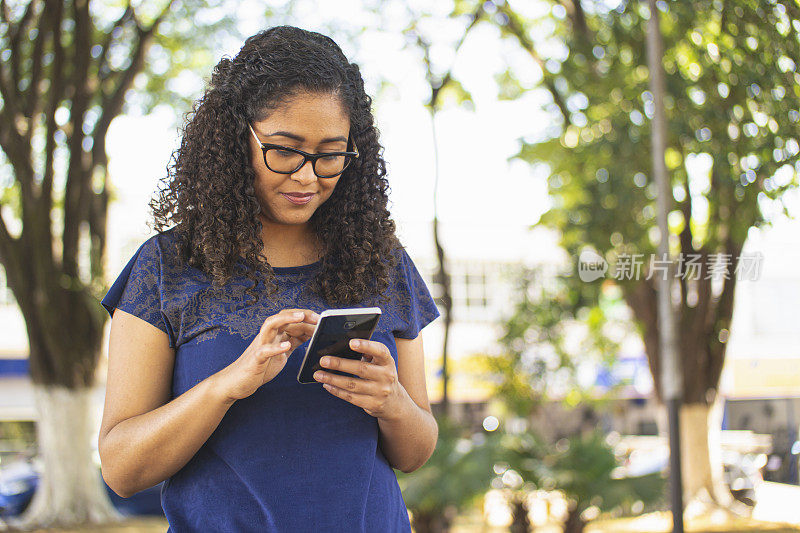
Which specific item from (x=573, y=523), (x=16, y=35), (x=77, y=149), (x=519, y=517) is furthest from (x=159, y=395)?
Answer: (x=77, y=149)

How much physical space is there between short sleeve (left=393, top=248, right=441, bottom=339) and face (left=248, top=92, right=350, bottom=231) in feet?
0.92

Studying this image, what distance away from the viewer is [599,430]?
8.55 m

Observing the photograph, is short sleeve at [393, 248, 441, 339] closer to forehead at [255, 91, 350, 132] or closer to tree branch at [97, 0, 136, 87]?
forehead at [255, 91, 350, 132]

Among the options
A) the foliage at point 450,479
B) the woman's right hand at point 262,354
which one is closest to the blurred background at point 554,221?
the foliage at point 450,479

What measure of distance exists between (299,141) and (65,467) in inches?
354

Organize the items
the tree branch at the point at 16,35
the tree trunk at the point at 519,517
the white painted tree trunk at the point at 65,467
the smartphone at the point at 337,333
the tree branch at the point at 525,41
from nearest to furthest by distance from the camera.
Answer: the smartphone at the point at 337,333
the tree trunk at the point at 519,517
the tree branch at the point at 16,35
the white painted tree trunk at the point at 65,467
the tree branch at the point at 525,41

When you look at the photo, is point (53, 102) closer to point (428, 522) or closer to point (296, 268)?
point (428, 522)

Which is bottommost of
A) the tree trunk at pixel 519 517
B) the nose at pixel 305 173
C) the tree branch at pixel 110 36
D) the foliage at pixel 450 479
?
the tree trunk at pixel 519 517

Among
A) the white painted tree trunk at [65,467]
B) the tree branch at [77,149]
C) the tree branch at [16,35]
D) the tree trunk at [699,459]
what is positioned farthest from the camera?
the tree trunk at [699,459]

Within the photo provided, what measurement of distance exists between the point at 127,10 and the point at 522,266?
7.95m

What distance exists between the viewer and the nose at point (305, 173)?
1548 millimetres

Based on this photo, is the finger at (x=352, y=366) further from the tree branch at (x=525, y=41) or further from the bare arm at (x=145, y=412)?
the tree branch at (x=525, y=41)

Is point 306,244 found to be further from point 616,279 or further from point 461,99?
point 461,99

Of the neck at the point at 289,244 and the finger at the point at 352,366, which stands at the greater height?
the neck at the point at 289,244
